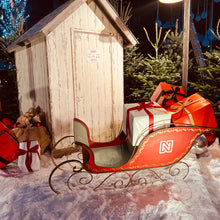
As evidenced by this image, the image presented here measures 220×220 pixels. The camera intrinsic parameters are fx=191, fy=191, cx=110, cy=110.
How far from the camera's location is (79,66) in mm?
4090

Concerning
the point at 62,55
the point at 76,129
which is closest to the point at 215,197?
the point at 76,129

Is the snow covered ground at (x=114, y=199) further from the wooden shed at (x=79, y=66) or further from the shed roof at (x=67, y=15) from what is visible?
the shed roof at (x=67, y=15)

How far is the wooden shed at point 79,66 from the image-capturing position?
382 centimetres

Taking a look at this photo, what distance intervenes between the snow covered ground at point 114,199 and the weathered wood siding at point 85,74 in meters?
1.29

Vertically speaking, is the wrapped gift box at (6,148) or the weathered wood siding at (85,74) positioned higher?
the weathered wood siding at (85,74)

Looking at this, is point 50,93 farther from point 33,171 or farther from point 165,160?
point 165,160

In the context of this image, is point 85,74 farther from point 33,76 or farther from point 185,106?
point 185,106

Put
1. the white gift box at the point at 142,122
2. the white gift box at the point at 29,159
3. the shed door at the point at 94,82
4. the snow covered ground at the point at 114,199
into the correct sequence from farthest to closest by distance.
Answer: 1. the shed door at the point at 94,82
2. the white gift box at the point at 29,159
3. the white gift box at the point at 142,122
4. the snow covered ground at the point at 114,199

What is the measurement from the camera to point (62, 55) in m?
3.88

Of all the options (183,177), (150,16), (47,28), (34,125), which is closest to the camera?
(183,177)

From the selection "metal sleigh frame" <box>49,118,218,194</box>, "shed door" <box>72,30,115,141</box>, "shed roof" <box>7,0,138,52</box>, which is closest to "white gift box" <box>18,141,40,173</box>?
"metal sleigh frame" <box>49,118,218,194</box>

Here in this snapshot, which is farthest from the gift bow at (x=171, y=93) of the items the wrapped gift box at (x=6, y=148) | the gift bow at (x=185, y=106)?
the wrapped gift box at (x=6, y=148)

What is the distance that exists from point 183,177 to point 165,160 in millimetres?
728

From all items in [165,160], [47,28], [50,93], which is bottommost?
[165,160]
